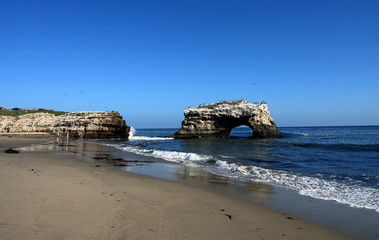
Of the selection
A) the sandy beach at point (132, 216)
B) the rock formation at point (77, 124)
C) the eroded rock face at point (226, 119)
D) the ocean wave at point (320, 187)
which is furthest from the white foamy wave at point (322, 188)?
the rock formation at point (77, 124)

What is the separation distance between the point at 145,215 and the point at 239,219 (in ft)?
5.67

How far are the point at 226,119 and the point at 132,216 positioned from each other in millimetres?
40099

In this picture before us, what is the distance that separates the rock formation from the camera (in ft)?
140

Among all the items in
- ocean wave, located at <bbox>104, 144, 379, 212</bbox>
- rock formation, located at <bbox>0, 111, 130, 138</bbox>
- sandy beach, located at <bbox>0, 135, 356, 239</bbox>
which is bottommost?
ocean wave, located at <bbox>104, 144, 379, 212</bbox>

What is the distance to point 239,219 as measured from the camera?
4.33m

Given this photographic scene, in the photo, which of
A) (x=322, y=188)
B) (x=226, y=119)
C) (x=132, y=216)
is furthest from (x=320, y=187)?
(x=226, y=119)

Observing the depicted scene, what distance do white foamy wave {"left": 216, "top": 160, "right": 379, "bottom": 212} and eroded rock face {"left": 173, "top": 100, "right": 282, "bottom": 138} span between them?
31.5 m

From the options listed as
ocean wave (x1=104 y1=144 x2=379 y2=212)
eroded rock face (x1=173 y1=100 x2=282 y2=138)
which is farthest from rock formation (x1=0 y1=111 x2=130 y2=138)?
ocean wave (x1=104 y1=144 x2=379 y2=212)

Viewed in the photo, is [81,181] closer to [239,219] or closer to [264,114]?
[239,219]

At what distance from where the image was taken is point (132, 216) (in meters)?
4.22

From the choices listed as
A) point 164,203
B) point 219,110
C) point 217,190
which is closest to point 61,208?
point 164,203

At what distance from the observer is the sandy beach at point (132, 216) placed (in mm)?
3496

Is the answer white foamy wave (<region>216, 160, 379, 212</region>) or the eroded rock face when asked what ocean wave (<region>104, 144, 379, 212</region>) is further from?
the eroded rock face

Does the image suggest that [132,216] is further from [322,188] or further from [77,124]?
[77,124]
